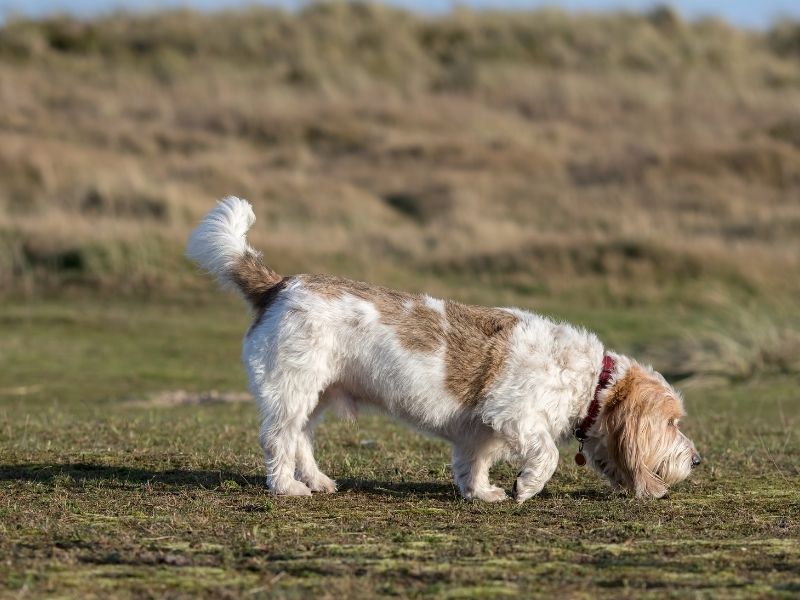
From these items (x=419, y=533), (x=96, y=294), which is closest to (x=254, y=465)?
(x=419, y=533)

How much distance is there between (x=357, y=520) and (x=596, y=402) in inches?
74.2

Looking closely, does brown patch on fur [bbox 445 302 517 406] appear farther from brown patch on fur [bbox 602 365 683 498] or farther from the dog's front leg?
brown patch on fur [bbox 602 365 683 498]

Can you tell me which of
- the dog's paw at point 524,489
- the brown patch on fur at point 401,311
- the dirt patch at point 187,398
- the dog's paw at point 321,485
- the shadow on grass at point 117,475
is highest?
the brown patch on fur at point 401,311

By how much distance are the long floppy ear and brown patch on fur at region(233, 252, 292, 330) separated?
89.7 inches

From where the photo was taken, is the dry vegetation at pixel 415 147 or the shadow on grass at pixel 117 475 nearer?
the shadow on grass at pixel 117 475

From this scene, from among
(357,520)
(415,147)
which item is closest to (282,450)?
(357,520)

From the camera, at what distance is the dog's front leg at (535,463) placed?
8.45 metres

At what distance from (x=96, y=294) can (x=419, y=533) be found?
1667 cm

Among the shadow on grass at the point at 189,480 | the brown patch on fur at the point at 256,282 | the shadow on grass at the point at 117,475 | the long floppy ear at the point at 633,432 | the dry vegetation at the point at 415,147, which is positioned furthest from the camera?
the dry vegetation at the point at 415,147

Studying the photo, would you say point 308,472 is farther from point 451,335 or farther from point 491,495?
point 451,335

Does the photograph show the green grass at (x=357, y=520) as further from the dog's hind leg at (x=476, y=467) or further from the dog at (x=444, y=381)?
the dog at (x=444, y=381)

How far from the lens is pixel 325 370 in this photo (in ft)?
27.8

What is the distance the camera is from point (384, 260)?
85.9 ft

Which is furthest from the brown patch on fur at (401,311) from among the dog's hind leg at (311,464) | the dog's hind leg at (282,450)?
the dog's hind leg at (282,450)
